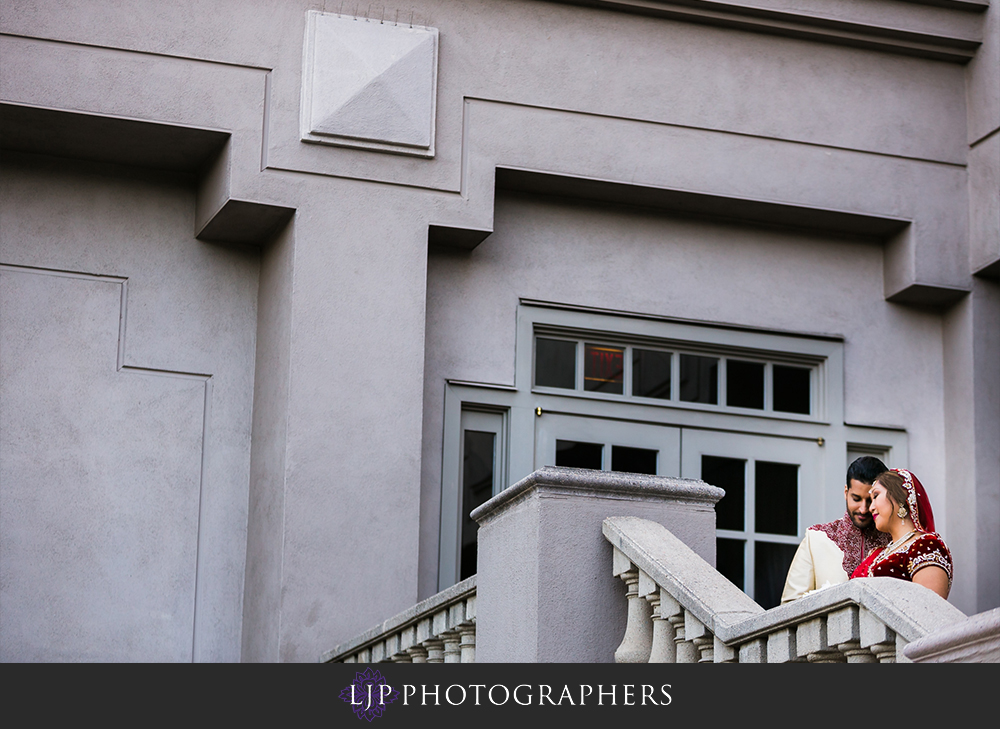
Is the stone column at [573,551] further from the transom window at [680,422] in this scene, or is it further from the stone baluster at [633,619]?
the transom window at [680,422]

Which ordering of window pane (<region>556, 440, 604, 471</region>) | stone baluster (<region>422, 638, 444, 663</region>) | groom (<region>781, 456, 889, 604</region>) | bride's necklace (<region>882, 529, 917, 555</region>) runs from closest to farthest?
1. bride's necklace (<region>882, 529, 917, 555</region>)
2. stone baluster (<region>422, 638, 444, 663</region>)
3. groom (<region>781, 456, 889, 604</region>)
4. window pane (<region>556, 440, 604, 471</region>)

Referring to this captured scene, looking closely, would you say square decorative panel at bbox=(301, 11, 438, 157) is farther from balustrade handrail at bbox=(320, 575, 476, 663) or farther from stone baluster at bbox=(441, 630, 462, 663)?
stone baluster at bbox=(441, 630, 462, 663)

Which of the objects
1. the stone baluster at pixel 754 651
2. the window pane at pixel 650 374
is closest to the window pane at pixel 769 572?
the window pane at pixel 650 374

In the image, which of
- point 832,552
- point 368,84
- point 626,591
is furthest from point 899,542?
point 368,84

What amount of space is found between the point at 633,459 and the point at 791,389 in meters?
1.20

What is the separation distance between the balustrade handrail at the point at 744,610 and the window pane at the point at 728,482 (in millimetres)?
4311

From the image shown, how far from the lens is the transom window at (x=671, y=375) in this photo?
875cm

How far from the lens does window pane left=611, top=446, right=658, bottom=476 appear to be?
28.7 ft

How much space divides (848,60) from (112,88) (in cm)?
457

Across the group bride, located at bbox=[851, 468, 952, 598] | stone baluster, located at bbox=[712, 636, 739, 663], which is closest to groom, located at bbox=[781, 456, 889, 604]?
bride, located at bbox=[851, 468, 952, 598]

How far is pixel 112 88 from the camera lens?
25.7ft

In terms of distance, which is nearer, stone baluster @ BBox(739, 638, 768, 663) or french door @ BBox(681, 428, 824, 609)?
stone baluster @ BBox(739, 638, 768, 663)

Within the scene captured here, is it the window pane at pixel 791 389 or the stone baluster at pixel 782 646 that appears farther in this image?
the window pane at pixel 791 389
